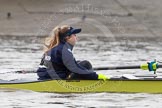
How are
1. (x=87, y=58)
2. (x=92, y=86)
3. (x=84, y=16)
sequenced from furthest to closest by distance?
(x=84, y=16) < (x=87, y=58) < (x=92, y=86)

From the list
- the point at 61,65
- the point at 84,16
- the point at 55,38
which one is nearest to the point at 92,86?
the point at 61,65

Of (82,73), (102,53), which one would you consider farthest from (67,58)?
(102,53)

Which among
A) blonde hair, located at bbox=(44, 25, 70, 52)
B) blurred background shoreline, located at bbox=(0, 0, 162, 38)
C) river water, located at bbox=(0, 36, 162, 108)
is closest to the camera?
river water, located at bbox=(0, 36, 162, 108)

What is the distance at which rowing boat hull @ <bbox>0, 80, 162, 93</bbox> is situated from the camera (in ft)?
46.8

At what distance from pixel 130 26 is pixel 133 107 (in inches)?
729

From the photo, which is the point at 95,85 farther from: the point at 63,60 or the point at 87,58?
the point at 87,58

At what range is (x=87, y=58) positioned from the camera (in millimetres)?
22344

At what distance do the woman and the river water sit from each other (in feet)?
1.30

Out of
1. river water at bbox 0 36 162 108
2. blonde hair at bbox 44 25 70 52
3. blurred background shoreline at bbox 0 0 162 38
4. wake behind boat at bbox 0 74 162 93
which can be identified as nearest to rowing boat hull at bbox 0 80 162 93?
wake behind boat at bbox 0 74 162 93

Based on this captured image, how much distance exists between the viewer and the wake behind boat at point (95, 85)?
46.8 ft

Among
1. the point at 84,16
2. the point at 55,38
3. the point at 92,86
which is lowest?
the point at 92,86

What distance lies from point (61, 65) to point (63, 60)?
0.53ft

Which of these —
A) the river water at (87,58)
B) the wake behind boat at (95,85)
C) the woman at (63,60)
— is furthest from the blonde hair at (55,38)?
the river water at (87,58)

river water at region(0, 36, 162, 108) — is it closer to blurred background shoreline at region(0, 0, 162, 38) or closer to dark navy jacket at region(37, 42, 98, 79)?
dark navy jacket at region(37, 42, 98, 79)
